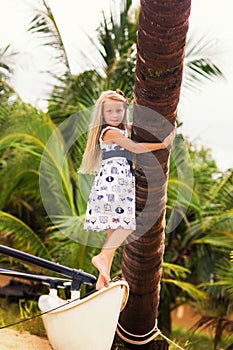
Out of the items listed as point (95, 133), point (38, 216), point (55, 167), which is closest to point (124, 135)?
point (95, 133)

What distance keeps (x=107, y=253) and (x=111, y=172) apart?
1.64ft

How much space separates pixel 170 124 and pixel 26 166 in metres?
4.74

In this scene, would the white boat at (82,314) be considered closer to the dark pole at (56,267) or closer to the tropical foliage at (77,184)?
the dark pole at (56,267)

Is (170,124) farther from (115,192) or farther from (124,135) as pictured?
(115,192)

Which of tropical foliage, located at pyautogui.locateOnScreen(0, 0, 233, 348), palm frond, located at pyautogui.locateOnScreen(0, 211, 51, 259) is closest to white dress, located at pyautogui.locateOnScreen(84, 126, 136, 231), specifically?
tropical foliage, located at pyautogui.locateOnScreen(0, 0, 233, 348)

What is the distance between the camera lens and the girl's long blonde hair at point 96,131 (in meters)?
3.85

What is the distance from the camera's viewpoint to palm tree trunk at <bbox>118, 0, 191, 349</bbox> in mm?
3896

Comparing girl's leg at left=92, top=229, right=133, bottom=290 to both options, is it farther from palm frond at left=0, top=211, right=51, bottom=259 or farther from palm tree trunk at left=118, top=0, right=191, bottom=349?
palm frond at left=0, top=211, right=51, bottom=259

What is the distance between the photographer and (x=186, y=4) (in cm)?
388

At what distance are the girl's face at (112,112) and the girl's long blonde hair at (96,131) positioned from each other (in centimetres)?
2

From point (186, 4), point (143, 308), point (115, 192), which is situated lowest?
point (143, 308)

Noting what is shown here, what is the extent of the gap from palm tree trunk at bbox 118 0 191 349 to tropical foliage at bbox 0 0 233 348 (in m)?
2.09

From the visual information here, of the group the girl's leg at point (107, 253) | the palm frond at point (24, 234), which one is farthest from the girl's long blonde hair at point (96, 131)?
the palm frond at point (24, 234)

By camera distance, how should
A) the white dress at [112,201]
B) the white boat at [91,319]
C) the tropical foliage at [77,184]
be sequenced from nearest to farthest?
1. the white dress at [112,201]
2. the white boat at [91,319]
3. the tropical foliage at [77,184]
